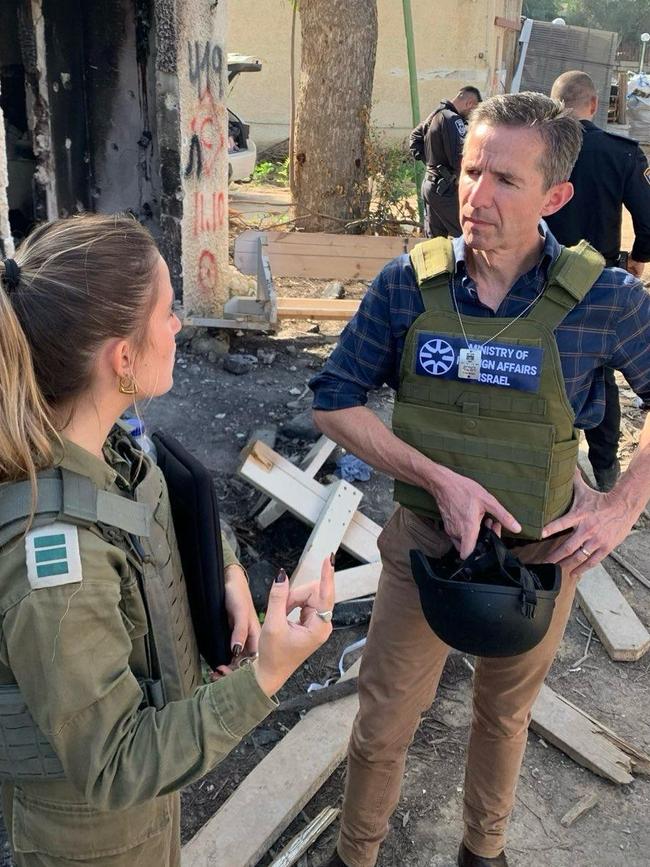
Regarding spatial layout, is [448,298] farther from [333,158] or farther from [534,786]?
[333,158]

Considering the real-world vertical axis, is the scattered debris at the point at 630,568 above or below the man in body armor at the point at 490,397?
below

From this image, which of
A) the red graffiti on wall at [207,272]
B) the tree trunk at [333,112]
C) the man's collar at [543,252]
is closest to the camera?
the man's collar at [543,252]

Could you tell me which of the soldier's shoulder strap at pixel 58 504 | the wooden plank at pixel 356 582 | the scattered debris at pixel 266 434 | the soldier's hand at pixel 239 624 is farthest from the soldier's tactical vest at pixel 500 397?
the scattered debris at pixel 266 434

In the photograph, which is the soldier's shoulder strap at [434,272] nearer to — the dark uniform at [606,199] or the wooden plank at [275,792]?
the wooden plank at [275,792]

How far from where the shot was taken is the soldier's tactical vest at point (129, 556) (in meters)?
1.29

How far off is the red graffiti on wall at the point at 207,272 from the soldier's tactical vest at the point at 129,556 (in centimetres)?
524

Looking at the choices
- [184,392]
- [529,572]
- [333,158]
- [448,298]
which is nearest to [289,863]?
[529,572]

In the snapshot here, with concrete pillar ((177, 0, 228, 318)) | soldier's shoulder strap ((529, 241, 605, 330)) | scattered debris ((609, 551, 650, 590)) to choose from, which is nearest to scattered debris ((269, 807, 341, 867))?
soldier's shoulder strap ((529, 241, 605, 330))

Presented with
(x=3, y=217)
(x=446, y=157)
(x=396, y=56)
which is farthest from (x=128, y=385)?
(x=396, y=56)

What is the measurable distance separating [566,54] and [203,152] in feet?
61.7

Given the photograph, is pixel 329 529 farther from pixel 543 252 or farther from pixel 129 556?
pixel 129 556

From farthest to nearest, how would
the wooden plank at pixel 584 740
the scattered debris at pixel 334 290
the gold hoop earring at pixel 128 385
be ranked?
the scattered debris at pixel 334 290 → the wooden plank at pixel 584 740 → the gold hoop earring at pixel 128 385

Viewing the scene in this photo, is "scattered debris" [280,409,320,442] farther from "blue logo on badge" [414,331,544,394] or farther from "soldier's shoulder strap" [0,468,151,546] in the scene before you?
"soldier's shoulder strap" [0,468,151,546]

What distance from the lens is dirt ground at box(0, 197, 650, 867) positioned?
8.95 ft
